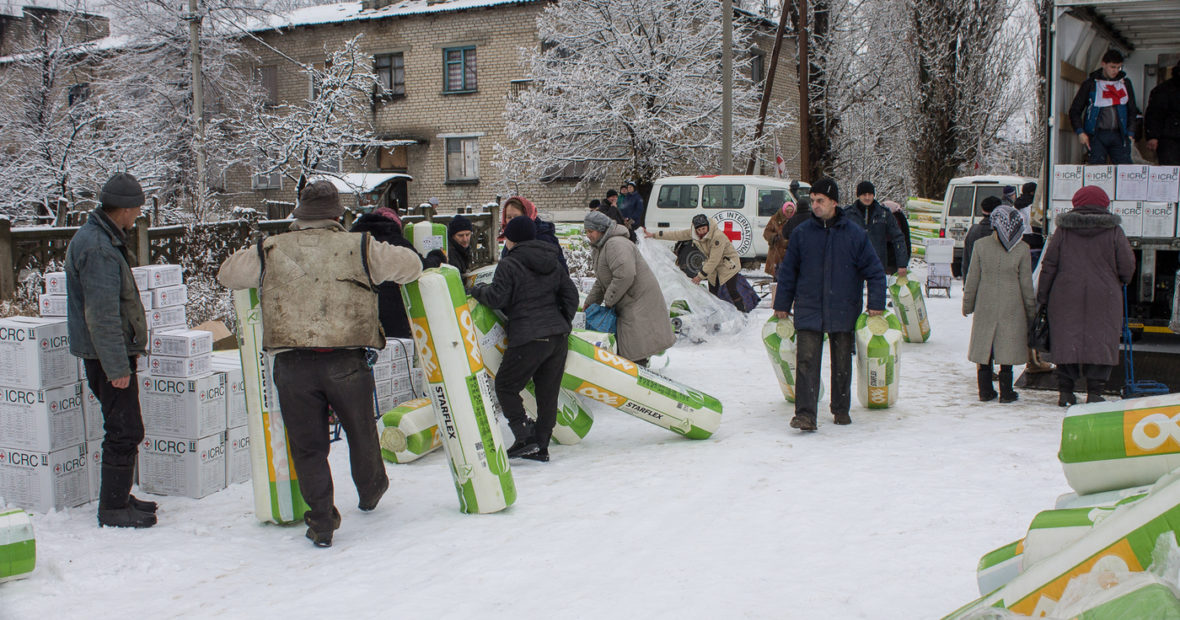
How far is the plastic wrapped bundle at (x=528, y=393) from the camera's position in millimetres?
6414

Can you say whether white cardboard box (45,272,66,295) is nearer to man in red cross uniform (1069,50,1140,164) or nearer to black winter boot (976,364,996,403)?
black winter boot (976,364,996,403)

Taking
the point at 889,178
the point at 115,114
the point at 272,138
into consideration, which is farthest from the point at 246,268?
the point at 889,178

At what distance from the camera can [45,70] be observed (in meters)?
24.7

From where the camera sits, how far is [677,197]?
2098 cm

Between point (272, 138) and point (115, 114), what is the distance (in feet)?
16.3

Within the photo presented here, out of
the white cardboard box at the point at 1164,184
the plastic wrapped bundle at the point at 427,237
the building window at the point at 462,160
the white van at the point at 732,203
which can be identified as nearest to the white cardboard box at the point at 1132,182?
the white cardboard box at the point at 1164,184

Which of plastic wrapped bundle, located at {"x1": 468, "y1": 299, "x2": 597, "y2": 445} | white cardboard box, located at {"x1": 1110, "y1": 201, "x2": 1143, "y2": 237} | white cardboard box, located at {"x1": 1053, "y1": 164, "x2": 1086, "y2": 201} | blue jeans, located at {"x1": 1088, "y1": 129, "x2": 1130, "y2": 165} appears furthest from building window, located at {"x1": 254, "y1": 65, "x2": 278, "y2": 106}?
white cardboard box, located at {"x1": 1110, "y1": 201, "x2": 1143, "y2": 237}

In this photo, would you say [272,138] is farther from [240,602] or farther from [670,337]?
[240,602]

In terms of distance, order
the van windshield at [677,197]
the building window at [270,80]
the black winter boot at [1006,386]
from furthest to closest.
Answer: the building window at [270,80] < the van windshield at [677,197] < the black winter boot at [1006,386]

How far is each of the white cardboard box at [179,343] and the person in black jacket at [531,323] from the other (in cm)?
162

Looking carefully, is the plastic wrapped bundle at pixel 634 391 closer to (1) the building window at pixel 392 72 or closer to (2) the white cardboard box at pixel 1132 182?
(2) the white cardboard box at pixel 1132 182

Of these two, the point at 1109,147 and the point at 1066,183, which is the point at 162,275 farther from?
the point at 1109,147

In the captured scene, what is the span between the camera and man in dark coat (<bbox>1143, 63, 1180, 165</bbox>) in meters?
9.24

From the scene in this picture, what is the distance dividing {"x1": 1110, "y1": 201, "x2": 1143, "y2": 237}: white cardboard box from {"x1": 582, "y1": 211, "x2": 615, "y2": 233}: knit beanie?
168 inches
